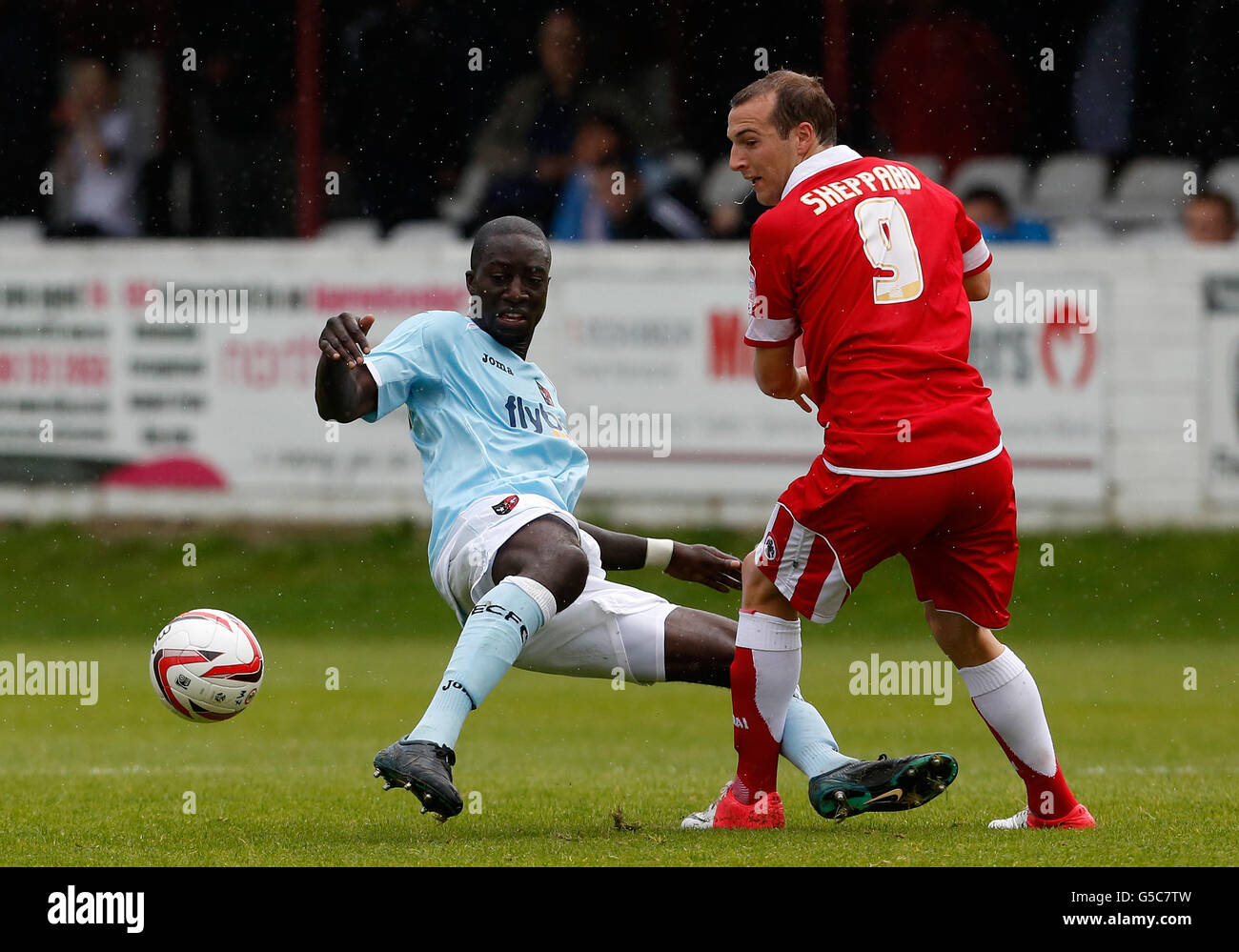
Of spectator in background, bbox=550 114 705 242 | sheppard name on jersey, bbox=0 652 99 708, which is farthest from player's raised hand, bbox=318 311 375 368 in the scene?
spectator in background, bbox=550 114 705 242

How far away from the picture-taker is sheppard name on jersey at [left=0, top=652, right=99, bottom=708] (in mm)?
11502

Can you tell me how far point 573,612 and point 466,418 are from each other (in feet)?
2.40

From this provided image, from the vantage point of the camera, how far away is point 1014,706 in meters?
5.88

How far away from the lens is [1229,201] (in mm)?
14750

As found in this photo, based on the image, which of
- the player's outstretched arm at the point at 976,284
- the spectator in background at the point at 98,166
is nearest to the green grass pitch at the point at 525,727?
the player's outstretched arm at the point at 976,284

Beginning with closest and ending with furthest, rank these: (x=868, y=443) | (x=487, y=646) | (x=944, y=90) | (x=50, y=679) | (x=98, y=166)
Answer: (x=868, y=443), (x=487, y=646), (x=50, y=679), (x=944, y=90), (x=98, y=166)

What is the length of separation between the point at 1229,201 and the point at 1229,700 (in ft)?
17.7

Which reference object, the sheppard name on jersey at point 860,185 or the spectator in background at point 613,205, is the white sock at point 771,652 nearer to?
the sheppard name on jersey at point 860,185

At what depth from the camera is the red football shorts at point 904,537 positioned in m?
5.52

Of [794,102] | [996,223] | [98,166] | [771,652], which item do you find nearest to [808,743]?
[771,652]

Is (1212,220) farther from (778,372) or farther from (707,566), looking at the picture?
(778,372)

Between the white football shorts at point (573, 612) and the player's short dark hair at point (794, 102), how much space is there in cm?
144
